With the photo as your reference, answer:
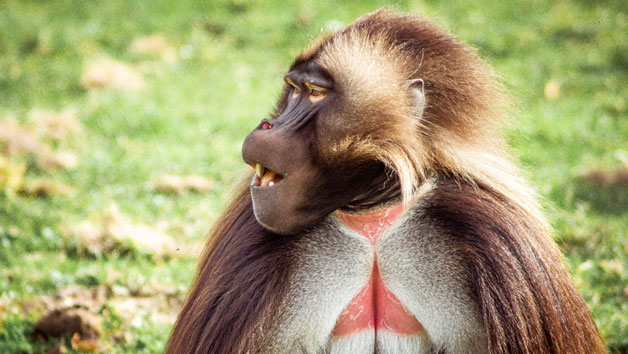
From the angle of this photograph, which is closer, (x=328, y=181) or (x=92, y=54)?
(x=328, y=181)

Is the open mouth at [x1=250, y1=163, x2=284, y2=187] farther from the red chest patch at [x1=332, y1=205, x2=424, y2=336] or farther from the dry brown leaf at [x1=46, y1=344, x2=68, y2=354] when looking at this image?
the dry brown leaf at [x1=46, y1=344, x2=68, y2=354]

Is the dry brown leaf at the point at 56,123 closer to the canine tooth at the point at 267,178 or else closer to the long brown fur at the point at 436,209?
the long brown fur at the point at 436,209

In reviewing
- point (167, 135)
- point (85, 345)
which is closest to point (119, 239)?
point (85, 345)

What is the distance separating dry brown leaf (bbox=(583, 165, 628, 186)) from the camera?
18.3ft

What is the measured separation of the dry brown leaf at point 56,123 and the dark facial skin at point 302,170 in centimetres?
480

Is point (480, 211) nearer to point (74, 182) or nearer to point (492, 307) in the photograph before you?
point (492, 307)

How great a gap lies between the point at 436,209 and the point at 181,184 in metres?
3.62

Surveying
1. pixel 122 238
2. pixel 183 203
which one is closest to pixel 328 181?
pixel 122 238

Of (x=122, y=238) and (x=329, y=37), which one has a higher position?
(x=329, y=37)

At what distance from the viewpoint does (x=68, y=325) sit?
143 inches

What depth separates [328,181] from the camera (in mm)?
2465

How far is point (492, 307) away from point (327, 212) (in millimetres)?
627

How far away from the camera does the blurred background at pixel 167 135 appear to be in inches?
160

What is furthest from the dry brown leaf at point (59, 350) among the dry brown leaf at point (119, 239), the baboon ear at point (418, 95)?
the baboon ear at point (418, 95)
